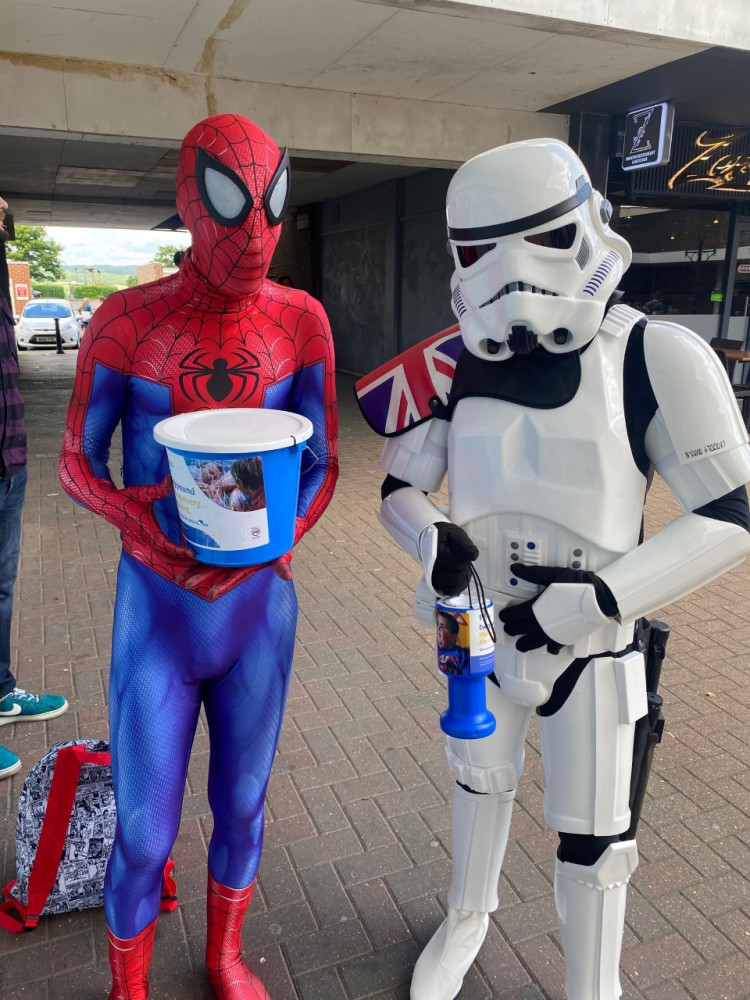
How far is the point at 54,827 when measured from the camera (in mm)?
2361

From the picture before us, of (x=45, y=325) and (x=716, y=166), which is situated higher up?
(x=716, y=166)

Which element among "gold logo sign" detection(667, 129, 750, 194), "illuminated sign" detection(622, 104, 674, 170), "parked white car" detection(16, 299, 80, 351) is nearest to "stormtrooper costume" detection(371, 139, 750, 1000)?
"illuminated sign" detection(622, 104, 674, 170)

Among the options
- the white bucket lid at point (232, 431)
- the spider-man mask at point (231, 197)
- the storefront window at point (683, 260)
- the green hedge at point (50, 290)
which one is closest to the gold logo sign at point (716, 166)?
the storefront window at point (683, 260)

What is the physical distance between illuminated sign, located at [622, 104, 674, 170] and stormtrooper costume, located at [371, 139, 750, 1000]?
8.08m

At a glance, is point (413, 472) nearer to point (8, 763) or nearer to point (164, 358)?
point (164, 358)

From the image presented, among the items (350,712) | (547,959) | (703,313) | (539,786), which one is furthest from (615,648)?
(703,313)

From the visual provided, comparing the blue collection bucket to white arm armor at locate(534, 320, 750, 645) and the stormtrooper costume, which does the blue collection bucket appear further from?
white arm armor at locate(534, 320, 750, 645)

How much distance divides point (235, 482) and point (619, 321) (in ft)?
3.07

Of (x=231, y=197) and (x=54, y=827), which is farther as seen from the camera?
(x=54, y=827)

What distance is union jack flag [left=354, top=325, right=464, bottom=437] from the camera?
1975mm

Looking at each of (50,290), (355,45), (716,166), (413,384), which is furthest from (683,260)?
(50,290)

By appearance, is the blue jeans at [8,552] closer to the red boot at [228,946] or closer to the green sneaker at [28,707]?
the green sneaker at [28,707]

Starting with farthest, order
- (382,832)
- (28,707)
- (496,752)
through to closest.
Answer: (28,707) < (382,832) < (496,752)

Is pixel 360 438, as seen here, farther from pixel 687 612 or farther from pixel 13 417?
pixel 13 417
